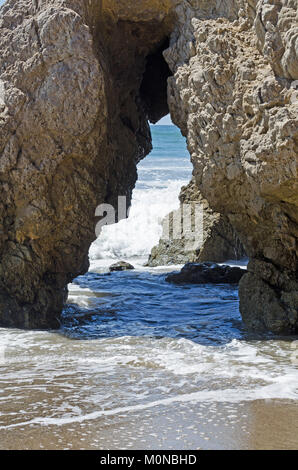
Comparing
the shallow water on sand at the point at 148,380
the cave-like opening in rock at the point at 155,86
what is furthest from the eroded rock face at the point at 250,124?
the cave-like opening in rock at the point at 155,86

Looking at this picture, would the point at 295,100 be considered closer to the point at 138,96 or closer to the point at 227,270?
the point at 138,96

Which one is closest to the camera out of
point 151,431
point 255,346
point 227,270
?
point 151,431

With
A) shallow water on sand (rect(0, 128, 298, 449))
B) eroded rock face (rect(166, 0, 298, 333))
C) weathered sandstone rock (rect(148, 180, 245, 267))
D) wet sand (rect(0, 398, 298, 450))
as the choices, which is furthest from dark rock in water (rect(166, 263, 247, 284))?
wet sand (rect(0, 398, 298, 450))

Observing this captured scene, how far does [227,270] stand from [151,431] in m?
8.69

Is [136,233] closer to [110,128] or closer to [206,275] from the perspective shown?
[206,275]

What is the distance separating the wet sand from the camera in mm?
3428

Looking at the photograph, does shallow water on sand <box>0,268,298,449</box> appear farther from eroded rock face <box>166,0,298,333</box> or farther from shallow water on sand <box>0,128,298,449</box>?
eroded rock face <box>166,0,298,333</box>

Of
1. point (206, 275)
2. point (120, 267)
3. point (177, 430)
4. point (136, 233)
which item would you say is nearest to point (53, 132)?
point (177, 430)

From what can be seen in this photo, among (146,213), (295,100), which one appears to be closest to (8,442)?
(295,100)

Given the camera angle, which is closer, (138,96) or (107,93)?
(107,93)

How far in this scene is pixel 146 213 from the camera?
2325 centimetres

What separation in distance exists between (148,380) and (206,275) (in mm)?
7200

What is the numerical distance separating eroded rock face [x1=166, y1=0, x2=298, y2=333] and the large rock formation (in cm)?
1

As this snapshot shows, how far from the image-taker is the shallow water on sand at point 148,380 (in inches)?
141
